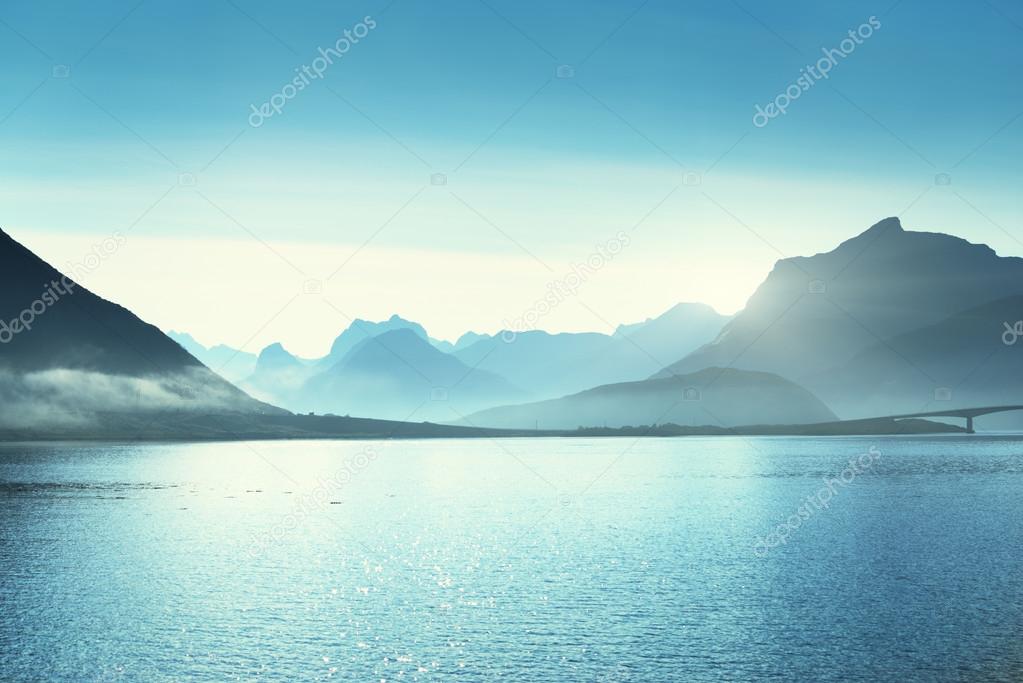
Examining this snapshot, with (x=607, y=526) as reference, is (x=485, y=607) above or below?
below

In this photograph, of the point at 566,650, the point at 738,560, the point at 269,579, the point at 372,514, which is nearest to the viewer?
the point at 566,650

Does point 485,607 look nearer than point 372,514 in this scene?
Yes

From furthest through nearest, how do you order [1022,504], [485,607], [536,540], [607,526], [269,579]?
[1022,504]
[607,526]
[536,540]
[269,579]
[485,607]

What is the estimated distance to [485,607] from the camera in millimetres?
52062

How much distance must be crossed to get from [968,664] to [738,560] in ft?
97.3

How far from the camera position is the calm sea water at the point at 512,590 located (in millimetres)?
40688

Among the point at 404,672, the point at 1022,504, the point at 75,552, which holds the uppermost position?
the point at 1022,504

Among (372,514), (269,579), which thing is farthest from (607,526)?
(269,579)

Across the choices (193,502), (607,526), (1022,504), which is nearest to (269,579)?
(607,526)

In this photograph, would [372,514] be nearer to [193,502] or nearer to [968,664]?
[193,502]

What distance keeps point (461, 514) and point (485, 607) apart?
173 ft

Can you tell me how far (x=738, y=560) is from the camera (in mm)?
69375

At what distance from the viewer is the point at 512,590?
57094 mm

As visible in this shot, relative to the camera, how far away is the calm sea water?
133 ft
